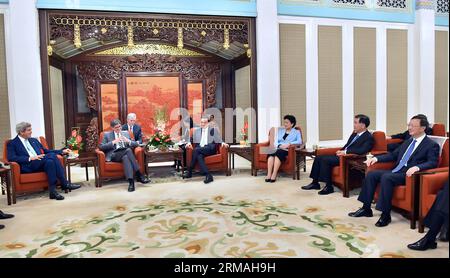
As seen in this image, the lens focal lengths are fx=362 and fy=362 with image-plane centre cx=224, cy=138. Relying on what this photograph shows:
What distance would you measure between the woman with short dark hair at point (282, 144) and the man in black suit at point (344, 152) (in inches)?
26.9

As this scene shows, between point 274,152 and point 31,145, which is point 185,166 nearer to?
point 274,152

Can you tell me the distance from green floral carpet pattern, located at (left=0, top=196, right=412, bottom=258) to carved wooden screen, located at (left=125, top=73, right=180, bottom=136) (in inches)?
183

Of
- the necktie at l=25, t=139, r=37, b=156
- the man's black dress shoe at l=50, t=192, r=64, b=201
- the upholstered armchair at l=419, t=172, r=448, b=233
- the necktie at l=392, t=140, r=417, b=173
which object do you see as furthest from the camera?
the necktie at l=25, t=139, r=37, b=156

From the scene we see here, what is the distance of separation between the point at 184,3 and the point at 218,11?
0.64 metres

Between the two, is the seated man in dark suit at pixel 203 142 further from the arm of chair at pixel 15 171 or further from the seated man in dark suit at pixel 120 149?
the arm of chair at pixel 15 171

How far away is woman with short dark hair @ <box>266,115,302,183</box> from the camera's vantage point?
227 inches

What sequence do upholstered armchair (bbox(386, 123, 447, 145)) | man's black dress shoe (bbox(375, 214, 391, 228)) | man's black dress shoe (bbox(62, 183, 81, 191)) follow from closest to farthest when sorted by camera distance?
man's black dress shoe (bbox(375, 214, 391, 228)) < man's black dress shoe (bbox(62, 183, 81, 191)) < upholstered armchair (bbox(386, 123, 447, 145))

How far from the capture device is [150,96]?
8.74 meters

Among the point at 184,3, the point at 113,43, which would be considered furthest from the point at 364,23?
the point at 113,43

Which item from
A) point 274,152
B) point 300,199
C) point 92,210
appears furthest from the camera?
point 274,152

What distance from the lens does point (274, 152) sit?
592cm

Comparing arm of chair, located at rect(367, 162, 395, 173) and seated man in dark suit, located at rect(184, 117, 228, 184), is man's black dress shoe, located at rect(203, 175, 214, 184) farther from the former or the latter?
arm of chair, located at rect(367, 162, 395, 173)

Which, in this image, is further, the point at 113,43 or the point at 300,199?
the point at 113,43

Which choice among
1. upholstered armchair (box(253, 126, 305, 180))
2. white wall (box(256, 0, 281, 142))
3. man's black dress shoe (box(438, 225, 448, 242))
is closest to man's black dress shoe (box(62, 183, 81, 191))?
upholstered armchair (box(253, 126, 305, 180))
